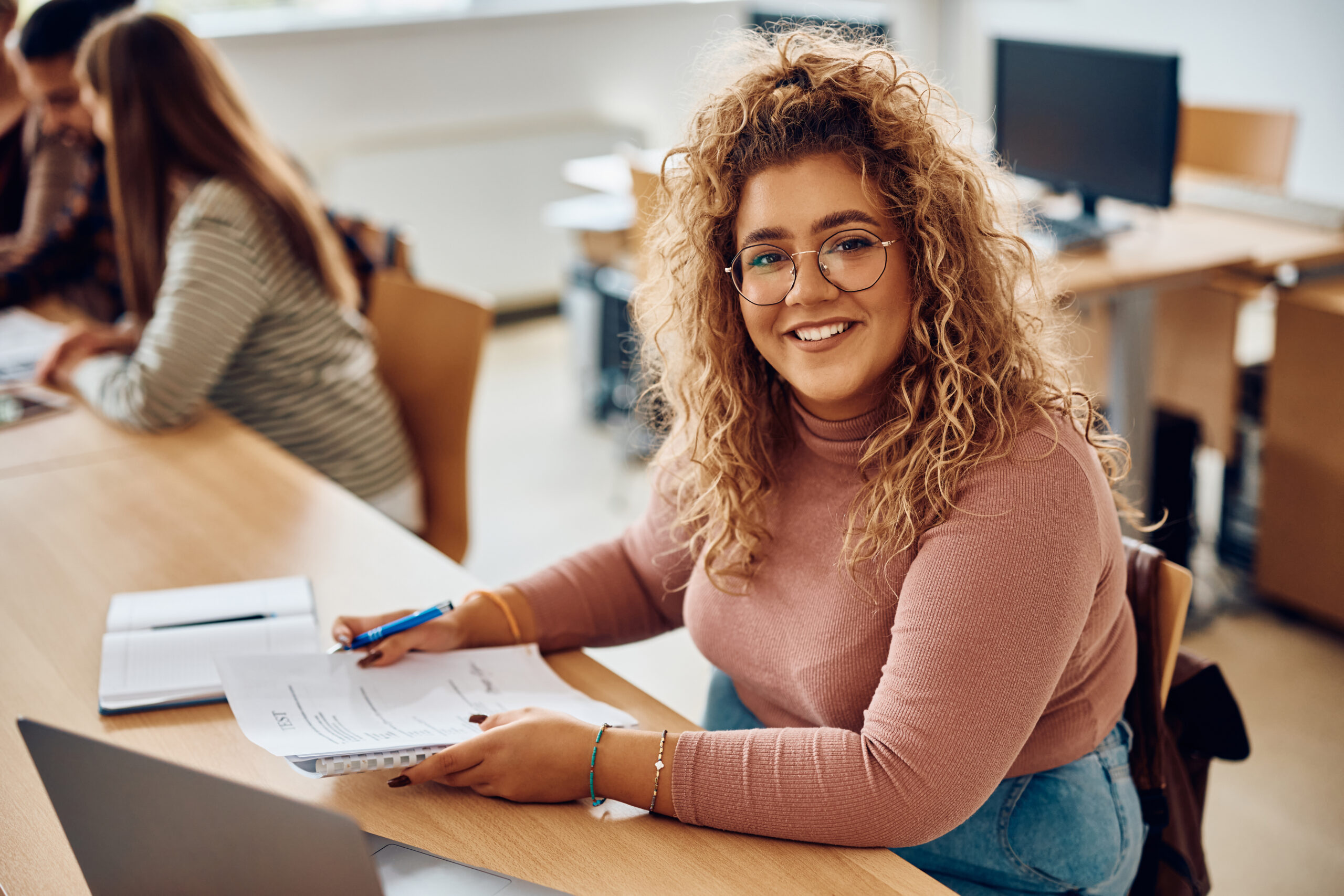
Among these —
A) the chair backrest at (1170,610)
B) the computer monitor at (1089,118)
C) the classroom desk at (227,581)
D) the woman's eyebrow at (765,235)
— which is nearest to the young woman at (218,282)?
the classroom desk at (227,581)

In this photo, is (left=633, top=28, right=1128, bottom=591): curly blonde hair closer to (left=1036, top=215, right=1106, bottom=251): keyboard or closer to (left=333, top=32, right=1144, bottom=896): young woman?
(left=333, top=32, right=1144, bottom=896): young woman

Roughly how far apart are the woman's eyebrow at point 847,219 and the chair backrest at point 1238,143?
2472mm

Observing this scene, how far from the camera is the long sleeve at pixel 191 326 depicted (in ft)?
5.66

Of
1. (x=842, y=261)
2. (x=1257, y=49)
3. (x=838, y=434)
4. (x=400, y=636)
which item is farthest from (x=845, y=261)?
(x=1257, y=49)

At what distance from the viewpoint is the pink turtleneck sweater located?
0.87 m

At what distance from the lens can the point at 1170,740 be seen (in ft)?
3.71

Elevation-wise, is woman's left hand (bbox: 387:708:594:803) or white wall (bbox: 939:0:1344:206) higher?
white wall (bbox: 939:0:1344:206)

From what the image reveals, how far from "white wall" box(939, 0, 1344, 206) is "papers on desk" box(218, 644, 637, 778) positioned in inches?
121

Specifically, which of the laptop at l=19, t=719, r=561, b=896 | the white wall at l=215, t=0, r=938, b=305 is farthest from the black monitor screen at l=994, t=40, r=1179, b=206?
the laptop at l=19, t=719, r=561, b=896

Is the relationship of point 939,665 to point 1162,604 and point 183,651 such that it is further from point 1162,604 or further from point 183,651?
point 183,651

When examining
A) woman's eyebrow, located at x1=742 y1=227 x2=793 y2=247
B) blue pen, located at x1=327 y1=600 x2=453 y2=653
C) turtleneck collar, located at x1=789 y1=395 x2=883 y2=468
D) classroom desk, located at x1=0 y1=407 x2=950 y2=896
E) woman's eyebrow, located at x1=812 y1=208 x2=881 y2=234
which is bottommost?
classroom desk, located at x1=0 y1=407 x2=950 y2=896

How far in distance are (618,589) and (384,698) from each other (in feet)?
0.99

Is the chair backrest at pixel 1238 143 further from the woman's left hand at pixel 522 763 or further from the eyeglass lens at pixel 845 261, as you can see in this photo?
the woman's left hand at pixel 522 763

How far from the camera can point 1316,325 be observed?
2.25 metres
